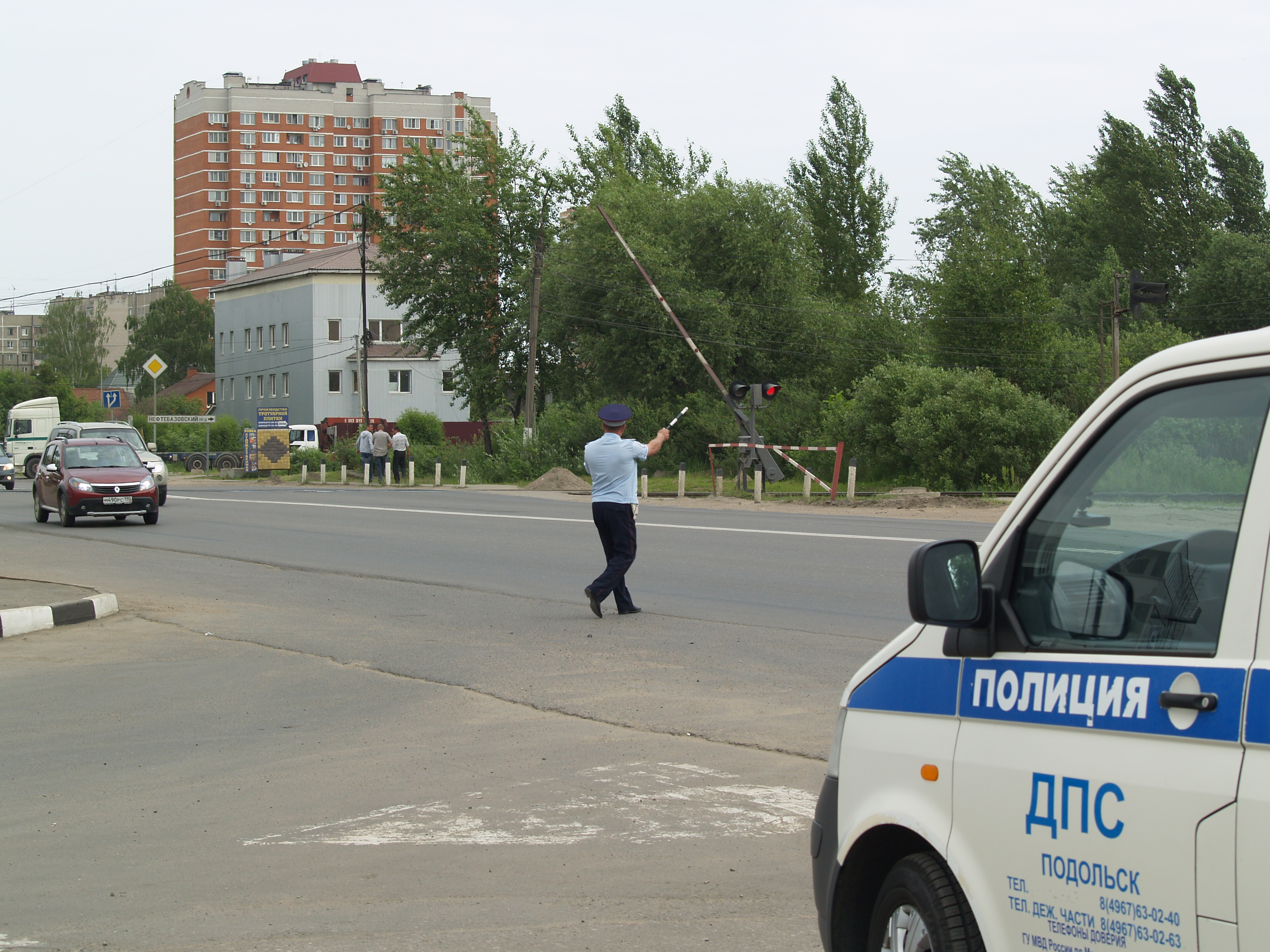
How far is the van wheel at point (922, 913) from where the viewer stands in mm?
2781

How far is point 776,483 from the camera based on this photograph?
34.4 metres

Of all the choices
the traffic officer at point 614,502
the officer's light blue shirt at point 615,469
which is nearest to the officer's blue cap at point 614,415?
the traffic officer at point 614,502

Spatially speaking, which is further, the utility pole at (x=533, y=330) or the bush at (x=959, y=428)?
the utility pole at (x=533, y=330)

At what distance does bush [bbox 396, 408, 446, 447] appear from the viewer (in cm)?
7231

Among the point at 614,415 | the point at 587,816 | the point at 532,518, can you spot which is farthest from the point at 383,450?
the point at 587,816

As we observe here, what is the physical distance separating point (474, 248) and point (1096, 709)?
59229 mm

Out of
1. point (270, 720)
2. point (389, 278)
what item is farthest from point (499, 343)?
point (270, 720)

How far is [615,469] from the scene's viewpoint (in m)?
11.8

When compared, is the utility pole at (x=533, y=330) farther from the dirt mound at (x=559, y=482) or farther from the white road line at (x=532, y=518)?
the white road line at (x=532, y=518)

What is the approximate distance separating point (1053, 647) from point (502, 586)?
11948 mm

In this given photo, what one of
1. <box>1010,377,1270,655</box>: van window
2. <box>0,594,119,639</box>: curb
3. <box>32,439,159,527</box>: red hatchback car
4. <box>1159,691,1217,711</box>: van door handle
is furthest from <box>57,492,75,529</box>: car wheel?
<box>1159,691,1217,711</box>: van door handle

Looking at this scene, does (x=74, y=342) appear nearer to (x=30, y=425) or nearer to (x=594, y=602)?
(x=30, y=425)

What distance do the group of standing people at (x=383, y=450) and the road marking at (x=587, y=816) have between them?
3374cm

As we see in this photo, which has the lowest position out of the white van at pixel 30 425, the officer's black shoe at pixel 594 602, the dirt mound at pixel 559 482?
the officer's black shoe at pixel 594 602
